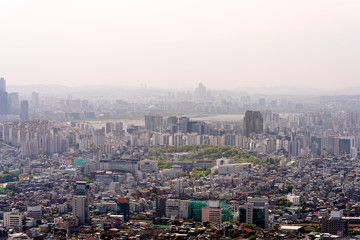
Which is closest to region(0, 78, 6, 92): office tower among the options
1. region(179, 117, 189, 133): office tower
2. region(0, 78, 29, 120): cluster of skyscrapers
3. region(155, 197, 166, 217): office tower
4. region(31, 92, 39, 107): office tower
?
region(0, 78, 29, 120): cluster of skyscrapers

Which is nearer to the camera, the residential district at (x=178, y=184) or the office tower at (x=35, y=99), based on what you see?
the residential district at (x=178, y=184)

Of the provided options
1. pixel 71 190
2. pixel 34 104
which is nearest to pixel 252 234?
pixel 71 190

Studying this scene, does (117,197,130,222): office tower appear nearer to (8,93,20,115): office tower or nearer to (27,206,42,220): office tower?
(27,206,42,220): office tower

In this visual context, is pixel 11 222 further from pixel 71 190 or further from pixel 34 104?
pixel 34 104

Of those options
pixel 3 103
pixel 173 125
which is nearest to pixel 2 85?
pixel 3 103

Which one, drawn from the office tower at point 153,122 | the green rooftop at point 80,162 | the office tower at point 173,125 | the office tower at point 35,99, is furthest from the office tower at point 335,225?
the office tower at point 35,99

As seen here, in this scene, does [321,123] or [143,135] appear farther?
[321,123]

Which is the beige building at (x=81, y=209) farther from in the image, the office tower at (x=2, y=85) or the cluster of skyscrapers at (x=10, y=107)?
the cluster of skyscrapers at (x=10, y=107)
